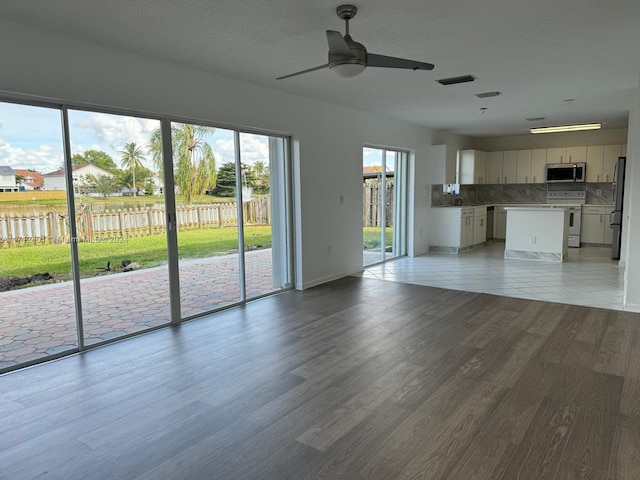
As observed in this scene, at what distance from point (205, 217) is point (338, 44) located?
8.26 feet

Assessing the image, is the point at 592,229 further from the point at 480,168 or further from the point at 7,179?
the point at 7,179

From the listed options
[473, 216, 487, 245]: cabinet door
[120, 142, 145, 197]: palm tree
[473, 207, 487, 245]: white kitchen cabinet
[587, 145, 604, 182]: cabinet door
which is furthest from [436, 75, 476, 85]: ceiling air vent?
[587, 145, 604, 182]: cabinet door

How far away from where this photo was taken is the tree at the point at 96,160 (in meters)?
3.52

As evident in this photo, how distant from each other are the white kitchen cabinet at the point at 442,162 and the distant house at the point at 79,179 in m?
6.45

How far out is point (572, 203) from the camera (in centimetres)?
934

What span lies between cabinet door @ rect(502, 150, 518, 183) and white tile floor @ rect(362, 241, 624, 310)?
88.3 inches

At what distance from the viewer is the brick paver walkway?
350 cm

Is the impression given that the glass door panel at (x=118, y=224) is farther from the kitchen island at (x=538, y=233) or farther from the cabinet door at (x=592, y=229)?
the cabinet door at (x=592, y=229)

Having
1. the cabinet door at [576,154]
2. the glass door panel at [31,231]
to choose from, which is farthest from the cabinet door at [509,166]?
the glass door panel at [31,231]

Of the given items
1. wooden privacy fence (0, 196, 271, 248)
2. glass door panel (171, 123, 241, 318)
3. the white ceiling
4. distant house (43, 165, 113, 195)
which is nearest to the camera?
the white ceiling

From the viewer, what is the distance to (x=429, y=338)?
376cm

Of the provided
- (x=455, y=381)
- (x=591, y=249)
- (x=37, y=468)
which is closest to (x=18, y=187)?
(x=37, y=468)

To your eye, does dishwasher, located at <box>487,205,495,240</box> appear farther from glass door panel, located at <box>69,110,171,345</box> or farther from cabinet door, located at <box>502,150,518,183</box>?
glass door panel, located at <box>69,110,171,345</box>

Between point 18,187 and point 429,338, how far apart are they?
11.6 ft
